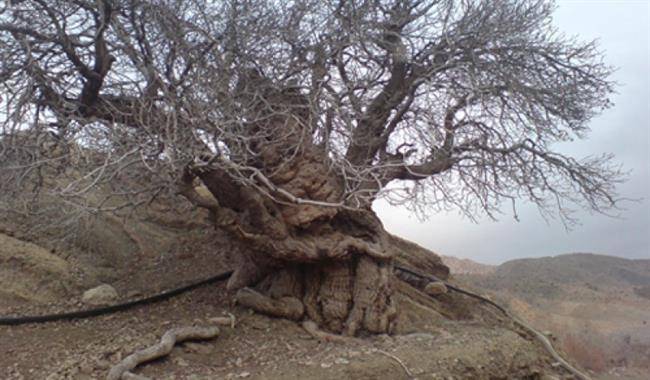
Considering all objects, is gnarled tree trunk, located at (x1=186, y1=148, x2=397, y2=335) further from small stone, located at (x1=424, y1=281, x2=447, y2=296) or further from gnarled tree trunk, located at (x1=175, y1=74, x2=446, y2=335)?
small stone, located at (x1=424, y1=281, x2=447, y2=296)

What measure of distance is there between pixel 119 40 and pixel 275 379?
3.53 metres

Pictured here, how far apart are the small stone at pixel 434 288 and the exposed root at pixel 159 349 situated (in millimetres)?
3747

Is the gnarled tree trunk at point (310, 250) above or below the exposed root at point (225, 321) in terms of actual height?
above

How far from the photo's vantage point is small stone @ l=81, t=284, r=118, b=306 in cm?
626

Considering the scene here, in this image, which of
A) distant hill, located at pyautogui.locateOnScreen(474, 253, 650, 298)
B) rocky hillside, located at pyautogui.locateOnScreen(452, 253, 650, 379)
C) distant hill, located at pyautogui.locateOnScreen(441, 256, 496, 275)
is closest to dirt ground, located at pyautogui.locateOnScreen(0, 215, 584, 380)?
rocky hillside, located at pyautogui.locateOnScreen(452, 253, 650, 379)

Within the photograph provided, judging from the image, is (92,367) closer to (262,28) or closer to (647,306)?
(262,28)

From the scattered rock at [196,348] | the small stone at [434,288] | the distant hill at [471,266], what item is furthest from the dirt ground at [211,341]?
the distant hill at [471,266]

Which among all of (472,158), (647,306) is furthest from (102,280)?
(647,306)

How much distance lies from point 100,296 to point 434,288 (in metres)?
4.69

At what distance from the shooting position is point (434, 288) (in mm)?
7898

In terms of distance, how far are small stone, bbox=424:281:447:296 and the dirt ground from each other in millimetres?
274

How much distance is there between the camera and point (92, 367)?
14.2ft

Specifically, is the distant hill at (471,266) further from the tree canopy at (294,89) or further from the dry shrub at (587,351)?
the tree canopy at (294,89)

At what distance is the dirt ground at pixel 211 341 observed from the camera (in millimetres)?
4508
